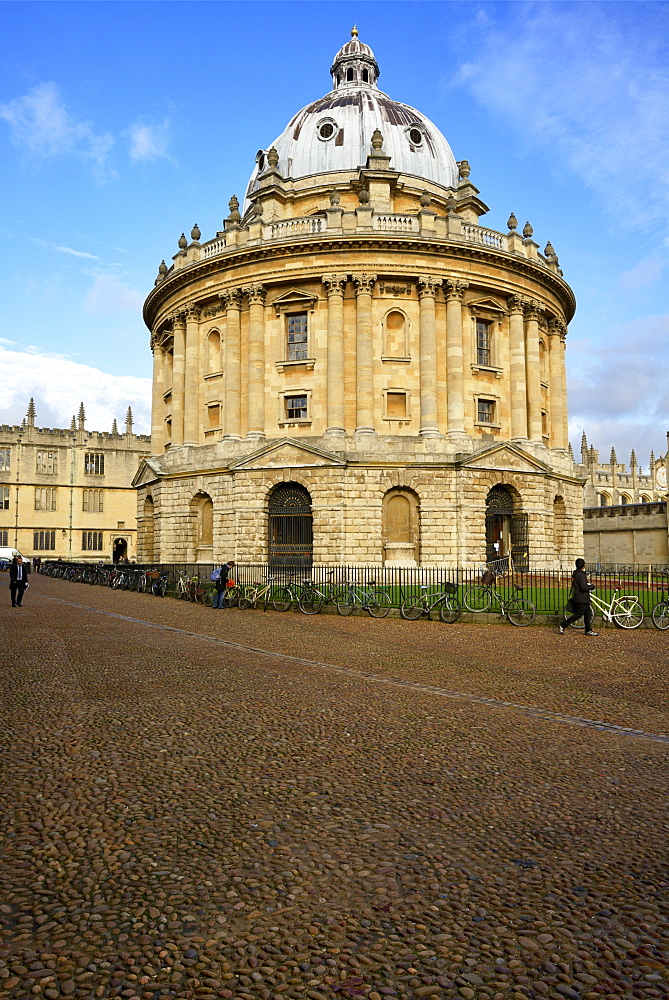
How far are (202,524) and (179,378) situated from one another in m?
7.99

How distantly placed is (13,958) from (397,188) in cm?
3828

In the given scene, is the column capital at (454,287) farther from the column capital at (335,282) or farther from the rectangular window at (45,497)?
the rectangular window at (45,497)

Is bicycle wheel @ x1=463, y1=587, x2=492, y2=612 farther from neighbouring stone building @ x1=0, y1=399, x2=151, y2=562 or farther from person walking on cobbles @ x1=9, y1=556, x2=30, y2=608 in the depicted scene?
neighbouring stone building @ x1=0, y1=399, x2=151, y2=562

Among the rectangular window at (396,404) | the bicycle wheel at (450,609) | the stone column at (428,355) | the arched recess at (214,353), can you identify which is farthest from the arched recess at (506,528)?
the arched recess at (214,353)

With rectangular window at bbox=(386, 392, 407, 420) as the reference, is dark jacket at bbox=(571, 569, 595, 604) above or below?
below

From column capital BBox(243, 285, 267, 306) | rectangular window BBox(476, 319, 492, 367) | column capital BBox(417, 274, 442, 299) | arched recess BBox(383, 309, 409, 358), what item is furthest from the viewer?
rectangular window BBox(476, 319, 492, 367)

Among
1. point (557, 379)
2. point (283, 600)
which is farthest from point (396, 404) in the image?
point (283, 600)

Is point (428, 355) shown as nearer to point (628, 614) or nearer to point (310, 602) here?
point (310, 602)

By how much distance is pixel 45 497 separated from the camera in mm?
60594

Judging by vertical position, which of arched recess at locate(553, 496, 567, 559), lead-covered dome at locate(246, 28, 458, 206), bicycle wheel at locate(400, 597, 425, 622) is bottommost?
bicycle wheel at locate(400, 597, 425, 622)

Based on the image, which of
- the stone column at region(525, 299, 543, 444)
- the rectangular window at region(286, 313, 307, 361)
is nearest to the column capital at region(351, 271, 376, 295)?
the rectangular window at region(286, 313, 307, 361)

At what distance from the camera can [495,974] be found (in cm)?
312

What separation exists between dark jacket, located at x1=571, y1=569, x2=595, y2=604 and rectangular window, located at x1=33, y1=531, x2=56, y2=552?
176 ft

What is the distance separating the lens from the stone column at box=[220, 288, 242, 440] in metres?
32.5
